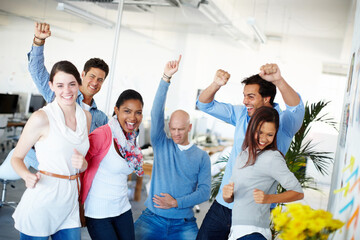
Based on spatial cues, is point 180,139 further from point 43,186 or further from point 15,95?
point 15,95

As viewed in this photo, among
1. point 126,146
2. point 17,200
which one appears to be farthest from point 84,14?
point 126,146

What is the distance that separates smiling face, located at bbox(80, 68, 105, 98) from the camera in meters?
3.02

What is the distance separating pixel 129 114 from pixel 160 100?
26 centimetres

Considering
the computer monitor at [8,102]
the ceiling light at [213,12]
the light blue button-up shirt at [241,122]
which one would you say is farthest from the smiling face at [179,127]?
the ceiling light at [213,12]

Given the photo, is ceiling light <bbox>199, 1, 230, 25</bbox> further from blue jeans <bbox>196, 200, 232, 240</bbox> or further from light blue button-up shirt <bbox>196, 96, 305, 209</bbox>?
blue jeans <bbox>196, 200, 232, 240</bbox>

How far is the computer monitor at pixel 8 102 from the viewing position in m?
6.07

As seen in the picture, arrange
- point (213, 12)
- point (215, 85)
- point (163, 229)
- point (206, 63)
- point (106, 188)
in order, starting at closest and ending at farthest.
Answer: point (106, 188), point (215, 85), point (163, 229), point (213, 12), point (206, 63)

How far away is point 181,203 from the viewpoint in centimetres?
280

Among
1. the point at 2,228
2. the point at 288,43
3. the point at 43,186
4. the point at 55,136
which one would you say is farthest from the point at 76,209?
the point at 288,43

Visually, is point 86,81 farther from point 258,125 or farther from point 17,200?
point 17,200

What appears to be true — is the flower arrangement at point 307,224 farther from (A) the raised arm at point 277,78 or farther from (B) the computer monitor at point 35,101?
(B) the computer monitor at point 35,101

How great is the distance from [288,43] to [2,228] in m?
9.99

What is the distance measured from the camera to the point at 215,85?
2654 millimetres

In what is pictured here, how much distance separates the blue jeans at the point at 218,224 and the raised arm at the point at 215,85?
70 centimetres
